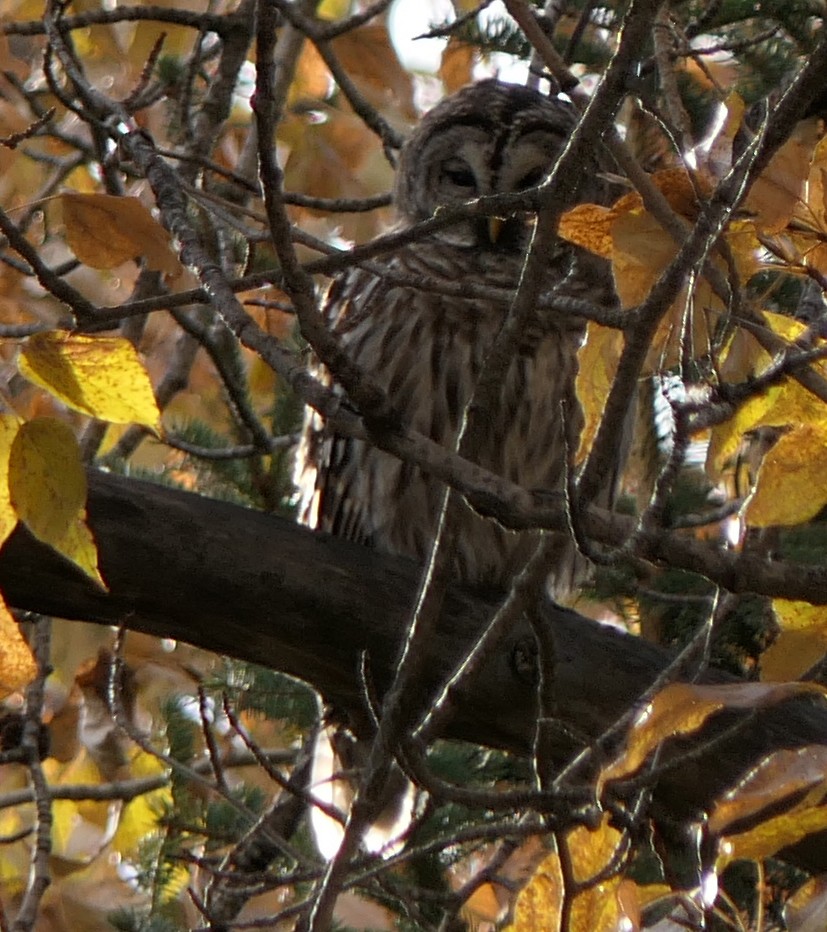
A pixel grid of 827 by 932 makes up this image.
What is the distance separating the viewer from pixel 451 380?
3.74 metres

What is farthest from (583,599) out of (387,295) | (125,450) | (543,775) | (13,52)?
(13,52)

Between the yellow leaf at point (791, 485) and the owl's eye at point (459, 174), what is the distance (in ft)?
8.53

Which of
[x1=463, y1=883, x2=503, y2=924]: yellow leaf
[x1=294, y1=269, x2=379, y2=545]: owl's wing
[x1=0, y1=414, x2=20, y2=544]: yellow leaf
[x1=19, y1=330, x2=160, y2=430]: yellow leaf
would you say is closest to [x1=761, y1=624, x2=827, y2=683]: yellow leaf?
[x1=19, y1=330, x2=160, y2=430]: yellow leaf

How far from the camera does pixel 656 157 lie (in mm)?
3584

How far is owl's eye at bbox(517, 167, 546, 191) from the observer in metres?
4.21

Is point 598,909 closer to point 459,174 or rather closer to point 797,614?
point 797,614

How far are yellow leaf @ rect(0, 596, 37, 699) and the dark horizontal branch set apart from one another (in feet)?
2.11

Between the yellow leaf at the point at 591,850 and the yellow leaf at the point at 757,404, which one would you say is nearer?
the yellow leaf at the point at 757,404

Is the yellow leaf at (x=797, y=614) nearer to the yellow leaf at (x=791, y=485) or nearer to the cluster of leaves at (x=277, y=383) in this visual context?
the cluster of leaves at (x=277, y=383)

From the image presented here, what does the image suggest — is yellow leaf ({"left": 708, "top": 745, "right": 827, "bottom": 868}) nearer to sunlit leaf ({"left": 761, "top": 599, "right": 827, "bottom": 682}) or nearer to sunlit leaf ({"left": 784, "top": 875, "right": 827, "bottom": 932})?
sunlit leaf ({"left": 784, "top": 875, "right": 827, "bottom": 932})

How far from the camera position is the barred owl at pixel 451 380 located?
12.3 feet

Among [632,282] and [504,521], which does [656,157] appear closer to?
[632,282]

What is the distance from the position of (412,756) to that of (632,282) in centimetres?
67

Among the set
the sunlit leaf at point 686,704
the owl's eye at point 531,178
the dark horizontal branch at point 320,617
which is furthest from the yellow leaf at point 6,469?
the owl's eye at point 531,178
